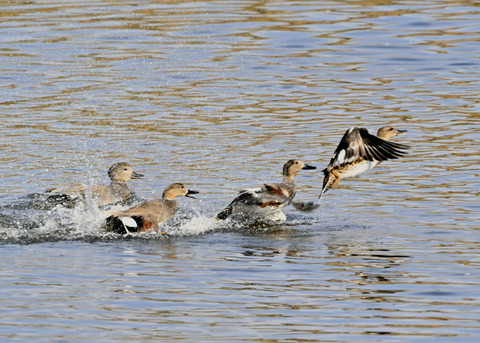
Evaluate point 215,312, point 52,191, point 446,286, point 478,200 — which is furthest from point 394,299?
point 52,191

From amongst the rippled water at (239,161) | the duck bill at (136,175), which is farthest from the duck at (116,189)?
the rippled water at (239,161)

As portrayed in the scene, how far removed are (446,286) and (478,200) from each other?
362cm

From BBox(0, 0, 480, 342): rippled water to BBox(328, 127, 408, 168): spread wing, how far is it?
580mm

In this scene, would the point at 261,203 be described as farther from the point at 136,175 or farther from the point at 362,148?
the point at 136,175

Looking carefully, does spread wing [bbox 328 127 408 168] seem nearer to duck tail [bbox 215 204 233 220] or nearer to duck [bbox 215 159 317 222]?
duck [bbox 215 159 317 222]

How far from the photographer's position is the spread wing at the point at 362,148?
11.6 meters

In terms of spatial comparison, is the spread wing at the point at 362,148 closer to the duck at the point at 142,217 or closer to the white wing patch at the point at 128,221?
the duck at the point at 142,217

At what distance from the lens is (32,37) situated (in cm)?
2291

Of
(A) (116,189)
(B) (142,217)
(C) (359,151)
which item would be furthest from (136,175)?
(C) (359,151)

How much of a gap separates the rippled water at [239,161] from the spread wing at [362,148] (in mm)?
580

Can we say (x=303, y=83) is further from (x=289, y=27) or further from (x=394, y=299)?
(x=394, y=299)

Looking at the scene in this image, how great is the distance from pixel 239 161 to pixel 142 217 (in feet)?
11.0

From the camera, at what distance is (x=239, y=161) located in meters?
14.2

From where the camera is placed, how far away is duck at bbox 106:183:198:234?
10.8 meters
